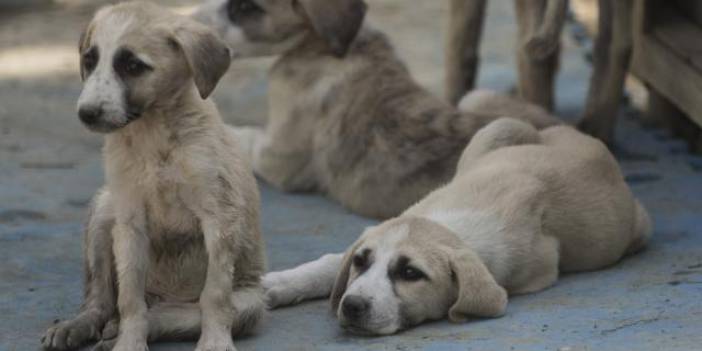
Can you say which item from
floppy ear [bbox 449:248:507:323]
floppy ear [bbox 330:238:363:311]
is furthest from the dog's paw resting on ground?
floppy ear [bbox 449:248:507:323]

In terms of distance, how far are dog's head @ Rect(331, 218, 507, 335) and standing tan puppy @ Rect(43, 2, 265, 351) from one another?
1.13 feet

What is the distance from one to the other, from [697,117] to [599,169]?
181 cm

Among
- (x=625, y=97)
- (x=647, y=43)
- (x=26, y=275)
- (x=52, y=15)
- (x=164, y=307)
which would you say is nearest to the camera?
(x=164, y=307)

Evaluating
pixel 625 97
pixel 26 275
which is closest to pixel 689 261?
pixel 26 275

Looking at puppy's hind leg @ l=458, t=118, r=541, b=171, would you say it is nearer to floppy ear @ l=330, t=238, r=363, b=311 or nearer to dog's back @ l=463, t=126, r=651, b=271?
dog's back @ l=463, t=126, r=651, b=271

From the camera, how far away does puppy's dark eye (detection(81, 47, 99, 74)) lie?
4621 millimetres

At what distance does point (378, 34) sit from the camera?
7.41 m

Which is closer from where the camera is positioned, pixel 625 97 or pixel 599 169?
pixel 599 169

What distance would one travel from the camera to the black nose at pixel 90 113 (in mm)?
4520

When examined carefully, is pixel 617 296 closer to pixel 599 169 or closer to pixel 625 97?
pixel 599 169

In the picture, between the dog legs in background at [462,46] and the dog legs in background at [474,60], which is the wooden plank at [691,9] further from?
the dog legs in background at [462,46]

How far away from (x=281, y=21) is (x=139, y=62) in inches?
107

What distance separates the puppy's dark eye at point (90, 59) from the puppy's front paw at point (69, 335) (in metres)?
0.80

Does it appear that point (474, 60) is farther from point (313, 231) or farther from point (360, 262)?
point (360, 262)
